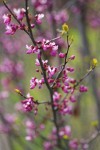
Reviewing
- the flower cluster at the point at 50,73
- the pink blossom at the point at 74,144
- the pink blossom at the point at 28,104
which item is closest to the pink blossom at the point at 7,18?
the flower cluster at the point at 50,73

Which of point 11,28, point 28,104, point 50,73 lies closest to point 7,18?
point 11,28

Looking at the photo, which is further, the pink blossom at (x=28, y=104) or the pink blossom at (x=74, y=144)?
the pink blossom at (x=74, y=144)

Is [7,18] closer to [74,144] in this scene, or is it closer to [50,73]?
[50,73]

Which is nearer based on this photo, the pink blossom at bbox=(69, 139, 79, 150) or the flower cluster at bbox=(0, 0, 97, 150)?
the flower cluster at bbox=(0, 0, 97, 150)

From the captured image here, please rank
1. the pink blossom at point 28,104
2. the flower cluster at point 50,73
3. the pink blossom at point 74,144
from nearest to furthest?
the flower cluster at point 50,73 < the pink blossom at point 28,104 < the pink blossom at point 74,144

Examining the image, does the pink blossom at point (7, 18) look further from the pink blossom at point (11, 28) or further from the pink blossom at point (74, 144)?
the pink blossom at point (74, 144)

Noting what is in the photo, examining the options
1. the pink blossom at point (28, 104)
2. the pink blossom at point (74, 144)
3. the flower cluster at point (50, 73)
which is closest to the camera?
the flower cluster at point (50, 73)

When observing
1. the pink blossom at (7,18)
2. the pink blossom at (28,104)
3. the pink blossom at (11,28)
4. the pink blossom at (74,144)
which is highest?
the pink blossom at (7,18)

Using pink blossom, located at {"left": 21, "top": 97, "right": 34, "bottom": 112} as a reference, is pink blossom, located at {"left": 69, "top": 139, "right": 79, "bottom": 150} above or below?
above

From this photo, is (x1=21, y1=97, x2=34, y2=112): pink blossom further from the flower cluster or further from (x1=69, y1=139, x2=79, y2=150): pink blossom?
(x1=69, y1=139, x2=79, y2=150): pink blossom

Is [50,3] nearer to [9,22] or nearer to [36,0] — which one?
[36,0]

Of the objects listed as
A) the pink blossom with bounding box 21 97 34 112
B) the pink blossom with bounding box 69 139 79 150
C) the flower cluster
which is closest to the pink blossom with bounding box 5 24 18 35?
the flower cluster
